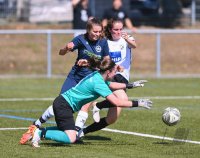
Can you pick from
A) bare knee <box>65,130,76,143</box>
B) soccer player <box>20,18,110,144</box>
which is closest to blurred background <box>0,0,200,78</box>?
soccer player <box>20,18,110,144</box>

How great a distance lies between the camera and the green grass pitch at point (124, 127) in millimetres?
11047

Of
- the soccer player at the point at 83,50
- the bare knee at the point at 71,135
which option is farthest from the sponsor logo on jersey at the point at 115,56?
the bare knee at the point at 71,135

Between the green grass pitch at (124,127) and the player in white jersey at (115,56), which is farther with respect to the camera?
the player in white jersey at (115,56)

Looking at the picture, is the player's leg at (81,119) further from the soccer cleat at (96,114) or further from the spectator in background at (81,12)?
the spectator in background at (81,12)

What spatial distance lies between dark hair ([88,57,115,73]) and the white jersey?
4.61 ft

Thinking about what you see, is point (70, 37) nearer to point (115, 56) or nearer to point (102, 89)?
point (115, 56)

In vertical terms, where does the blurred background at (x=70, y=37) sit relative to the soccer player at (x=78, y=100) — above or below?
below

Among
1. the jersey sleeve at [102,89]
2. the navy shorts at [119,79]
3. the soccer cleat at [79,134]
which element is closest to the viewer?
the jersey sleeve at [102,89]

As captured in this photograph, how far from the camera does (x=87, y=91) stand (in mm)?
11633

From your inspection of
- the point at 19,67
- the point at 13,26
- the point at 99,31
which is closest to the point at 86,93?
the point at 99,31

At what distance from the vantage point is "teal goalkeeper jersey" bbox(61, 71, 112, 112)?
11.5 m

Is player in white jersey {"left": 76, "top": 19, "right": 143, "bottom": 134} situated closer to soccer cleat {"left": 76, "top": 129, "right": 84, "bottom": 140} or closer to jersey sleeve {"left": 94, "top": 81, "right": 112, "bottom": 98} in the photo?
soccer cleat {"left": 76, "top": 129, "right": 84, "bottom": 140}

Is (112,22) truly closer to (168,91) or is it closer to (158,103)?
(158,103)

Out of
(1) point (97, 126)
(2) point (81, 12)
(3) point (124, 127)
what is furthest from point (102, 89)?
(2) point (81, 12)
